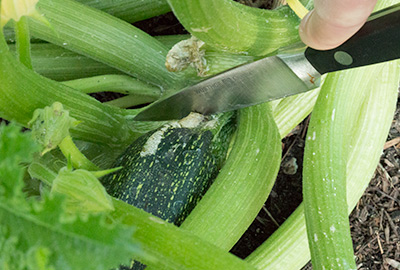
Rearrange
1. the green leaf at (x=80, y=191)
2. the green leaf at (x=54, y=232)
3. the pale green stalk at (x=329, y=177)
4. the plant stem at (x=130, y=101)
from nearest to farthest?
1. the green leaf at (x=54, y=232)
2. the green leaf at (x=80, y=191)
3. the pale green stalk at (x=329, y=177)
4. the plant stem at (x=130, y=101)

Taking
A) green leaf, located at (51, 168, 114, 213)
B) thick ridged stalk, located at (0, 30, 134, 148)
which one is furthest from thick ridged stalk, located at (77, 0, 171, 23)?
green leaf, located at (51, 168, 114, 213)

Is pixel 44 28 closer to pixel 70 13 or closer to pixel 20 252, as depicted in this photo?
pixel 70 13

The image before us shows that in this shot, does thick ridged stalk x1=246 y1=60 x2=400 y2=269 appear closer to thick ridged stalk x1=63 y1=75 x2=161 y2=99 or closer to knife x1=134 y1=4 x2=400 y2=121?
knife x1=134 y1=4 x2=400 y2=121

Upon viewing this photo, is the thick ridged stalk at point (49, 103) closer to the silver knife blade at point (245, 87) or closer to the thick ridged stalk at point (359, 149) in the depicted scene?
the silver knife blade at point (245, 87)

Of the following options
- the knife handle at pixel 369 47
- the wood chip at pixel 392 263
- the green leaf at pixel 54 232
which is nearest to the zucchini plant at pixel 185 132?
the green leaf at pixel 54 232

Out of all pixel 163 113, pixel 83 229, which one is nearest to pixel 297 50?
pixel 163 113
